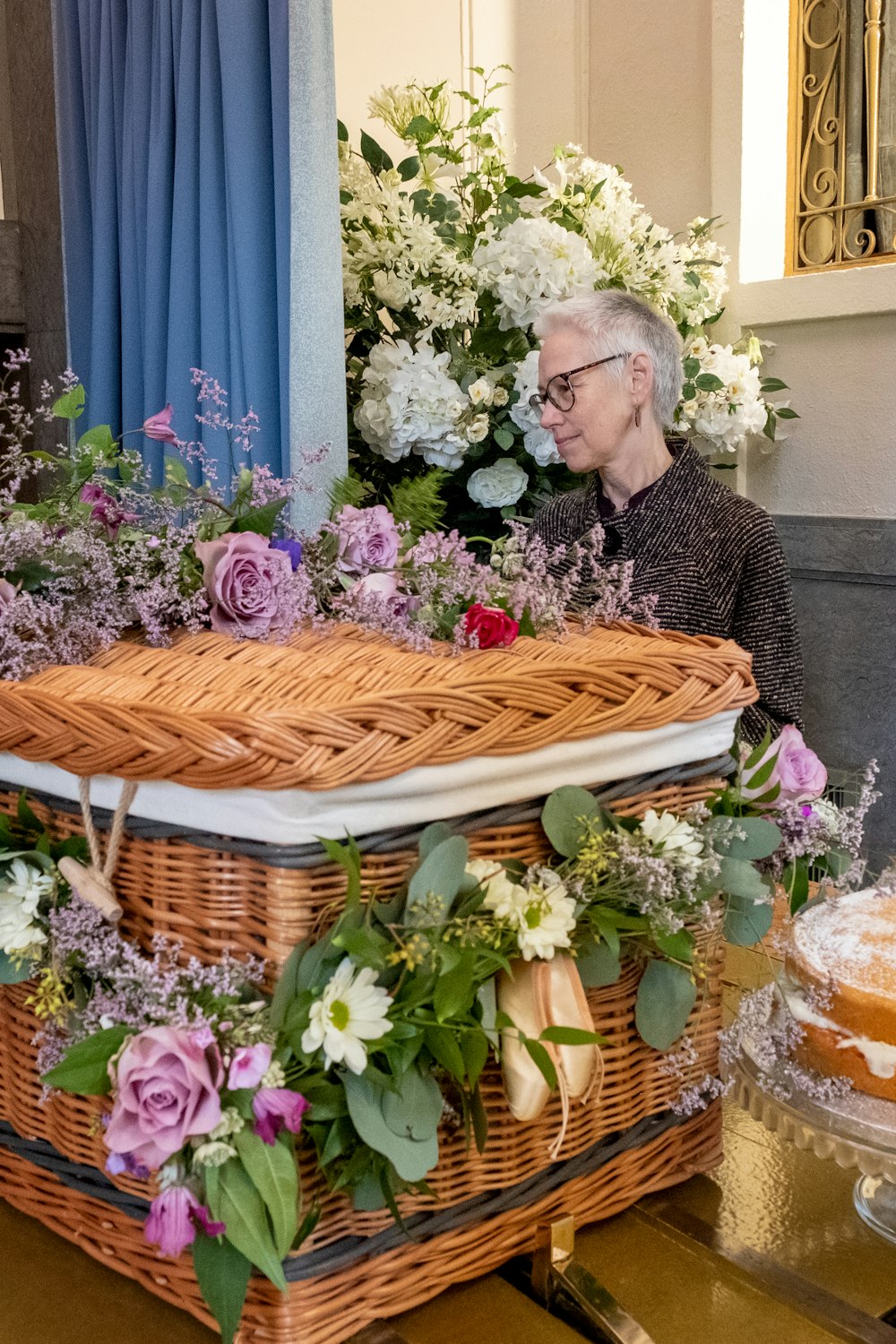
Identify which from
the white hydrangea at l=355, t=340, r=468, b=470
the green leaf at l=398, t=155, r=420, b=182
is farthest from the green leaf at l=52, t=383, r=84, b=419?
the green leaf at l=398, t=155, r=420, b=182

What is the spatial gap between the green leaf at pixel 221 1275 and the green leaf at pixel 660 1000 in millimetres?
338

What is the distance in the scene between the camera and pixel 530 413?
99.2 inches

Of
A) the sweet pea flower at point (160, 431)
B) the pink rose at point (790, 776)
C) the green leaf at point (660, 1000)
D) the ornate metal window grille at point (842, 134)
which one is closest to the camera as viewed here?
the green leaf at point (660, 1000)

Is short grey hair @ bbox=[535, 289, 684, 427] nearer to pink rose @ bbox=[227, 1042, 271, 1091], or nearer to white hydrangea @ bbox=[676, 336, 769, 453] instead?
white hydrangea @ bbox=[676, 336, 769, 453]

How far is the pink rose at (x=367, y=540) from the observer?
43.6 inches

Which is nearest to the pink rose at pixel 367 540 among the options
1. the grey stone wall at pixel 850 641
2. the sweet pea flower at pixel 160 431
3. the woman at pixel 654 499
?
the sweet pea flower at pixel 160 431

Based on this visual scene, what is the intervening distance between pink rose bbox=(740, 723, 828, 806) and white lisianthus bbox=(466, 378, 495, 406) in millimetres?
1562

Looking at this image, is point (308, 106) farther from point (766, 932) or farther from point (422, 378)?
point (766, 932)

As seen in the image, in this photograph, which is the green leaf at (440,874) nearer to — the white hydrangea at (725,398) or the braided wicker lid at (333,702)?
the braided wicker lid at (333,702)

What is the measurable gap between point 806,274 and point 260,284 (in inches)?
53.9

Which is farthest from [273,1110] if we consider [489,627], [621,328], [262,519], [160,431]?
[621,328]

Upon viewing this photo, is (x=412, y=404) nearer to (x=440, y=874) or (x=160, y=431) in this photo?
(x=160, y=431)

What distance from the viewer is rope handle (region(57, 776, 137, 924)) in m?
0.76

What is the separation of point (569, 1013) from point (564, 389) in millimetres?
1866
